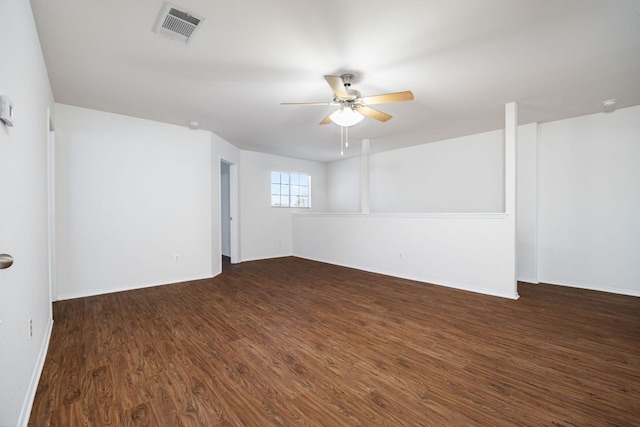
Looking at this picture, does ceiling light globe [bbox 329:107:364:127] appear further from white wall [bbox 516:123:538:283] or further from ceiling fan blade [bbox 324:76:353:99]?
white wall [bbox 516:123:538:283]

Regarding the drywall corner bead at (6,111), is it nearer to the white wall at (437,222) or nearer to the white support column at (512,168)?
the white wall at (437,222)

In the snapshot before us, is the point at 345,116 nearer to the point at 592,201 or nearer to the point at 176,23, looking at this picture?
the point at 176,23

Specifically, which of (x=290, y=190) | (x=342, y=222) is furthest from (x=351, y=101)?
(x=290, y=190)

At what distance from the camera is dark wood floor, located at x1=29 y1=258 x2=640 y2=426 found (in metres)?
1.48

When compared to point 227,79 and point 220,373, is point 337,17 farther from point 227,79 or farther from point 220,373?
point 220,373

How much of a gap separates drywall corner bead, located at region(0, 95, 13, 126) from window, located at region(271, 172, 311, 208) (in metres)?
5.25

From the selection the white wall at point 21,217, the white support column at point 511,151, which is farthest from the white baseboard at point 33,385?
the white support column at point 511,151

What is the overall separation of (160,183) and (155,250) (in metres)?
1.02

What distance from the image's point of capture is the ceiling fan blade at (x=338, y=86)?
225 cm

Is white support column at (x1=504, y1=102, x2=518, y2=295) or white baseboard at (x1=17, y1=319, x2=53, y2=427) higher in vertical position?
white support column at (x1=504, y1=102, x2=518, y2=295)

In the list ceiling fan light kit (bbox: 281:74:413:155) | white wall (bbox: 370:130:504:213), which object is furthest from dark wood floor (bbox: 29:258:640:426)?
ceiling fan light kit (bbox: 281:74:413:155)

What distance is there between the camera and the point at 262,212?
247 inches

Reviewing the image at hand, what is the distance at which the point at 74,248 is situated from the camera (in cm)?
343

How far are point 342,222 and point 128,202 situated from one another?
3.72 metres
